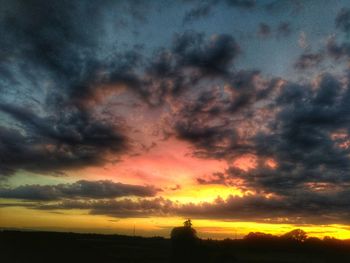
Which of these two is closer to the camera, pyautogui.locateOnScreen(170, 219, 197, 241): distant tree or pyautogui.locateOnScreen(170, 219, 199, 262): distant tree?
pyautogui.locateOnScreen(170, 219, 199, 262): distant tree

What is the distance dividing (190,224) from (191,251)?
500cm

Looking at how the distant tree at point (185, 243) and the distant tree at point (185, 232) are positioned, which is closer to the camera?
the distant tree at point (185, 243)

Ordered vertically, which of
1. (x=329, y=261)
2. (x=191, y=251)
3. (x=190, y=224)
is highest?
(x=190, y=224)

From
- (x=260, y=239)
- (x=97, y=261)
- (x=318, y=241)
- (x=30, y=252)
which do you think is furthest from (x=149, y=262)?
(x=318, y=241)

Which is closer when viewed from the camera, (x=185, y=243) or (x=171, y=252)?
(x=185, y=243)

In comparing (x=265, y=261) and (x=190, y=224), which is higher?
(x=190, y=224)

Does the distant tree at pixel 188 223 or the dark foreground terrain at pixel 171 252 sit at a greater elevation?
the distant tree at pixel 188 223

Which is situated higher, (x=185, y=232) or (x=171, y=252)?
(x=185, y=232)

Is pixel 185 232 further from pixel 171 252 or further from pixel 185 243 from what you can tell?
pixel 171 252

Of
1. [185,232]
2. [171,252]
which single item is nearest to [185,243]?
[185,232]

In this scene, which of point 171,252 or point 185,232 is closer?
point 185,232

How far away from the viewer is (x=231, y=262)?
86500 millimetres

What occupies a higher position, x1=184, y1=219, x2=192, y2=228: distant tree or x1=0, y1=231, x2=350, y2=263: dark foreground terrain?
x1=184, y1=219, x2=192, y2=228: distant tree

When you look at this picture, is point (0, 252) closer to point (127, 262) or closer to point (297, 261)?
point (127, 262)
